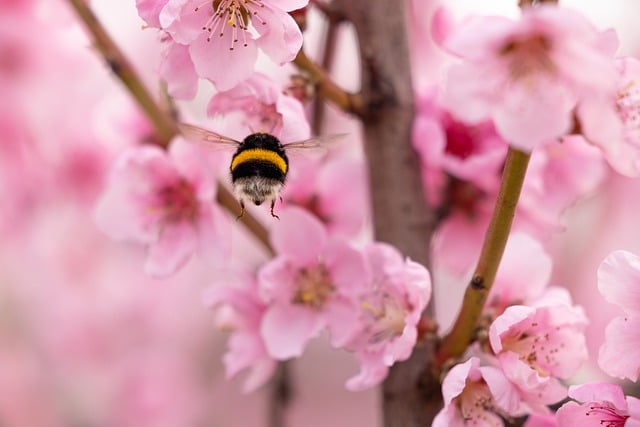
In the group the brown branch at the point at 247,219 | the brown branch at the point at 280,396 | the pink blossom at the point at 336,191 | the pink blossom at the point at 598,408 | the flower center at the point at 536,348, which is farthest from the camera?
the brown branch at the point at 280,396

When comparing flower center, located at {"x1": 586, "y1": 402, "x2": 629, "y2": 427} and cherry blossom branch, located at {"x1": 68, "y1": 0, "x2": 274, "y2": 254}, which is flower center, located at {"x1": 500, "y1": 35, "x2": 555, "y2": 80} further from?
cherry blossom branch, located at {"x1": 68, "y1": 0, "x2": 274, "y2": 254}

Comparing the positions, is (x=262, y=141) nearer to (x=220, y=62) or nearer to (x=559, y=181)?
(x=220, y=62)

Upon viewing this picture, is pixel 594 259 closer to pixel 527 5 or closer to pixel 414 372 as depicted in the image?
pixel 414 372

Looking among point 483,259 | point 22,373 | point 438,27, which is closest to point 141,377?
point 22,373

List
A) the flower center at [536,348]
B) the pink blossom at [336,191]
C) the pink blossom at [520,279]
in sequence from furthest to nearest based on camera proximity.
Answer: the pink blossom at [336,191]
the pink blossom at [520,279]
the flower center at [536,348]

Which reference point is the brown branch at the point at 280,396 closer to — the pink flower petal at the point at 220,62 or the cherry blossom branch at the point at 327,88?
the cherry blossom branch at the point at 327,88

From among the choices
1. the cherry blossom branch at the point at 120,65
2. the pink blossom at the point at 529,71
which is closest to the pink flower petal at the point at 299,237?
the cherry blossom branch at the point at 120,65
